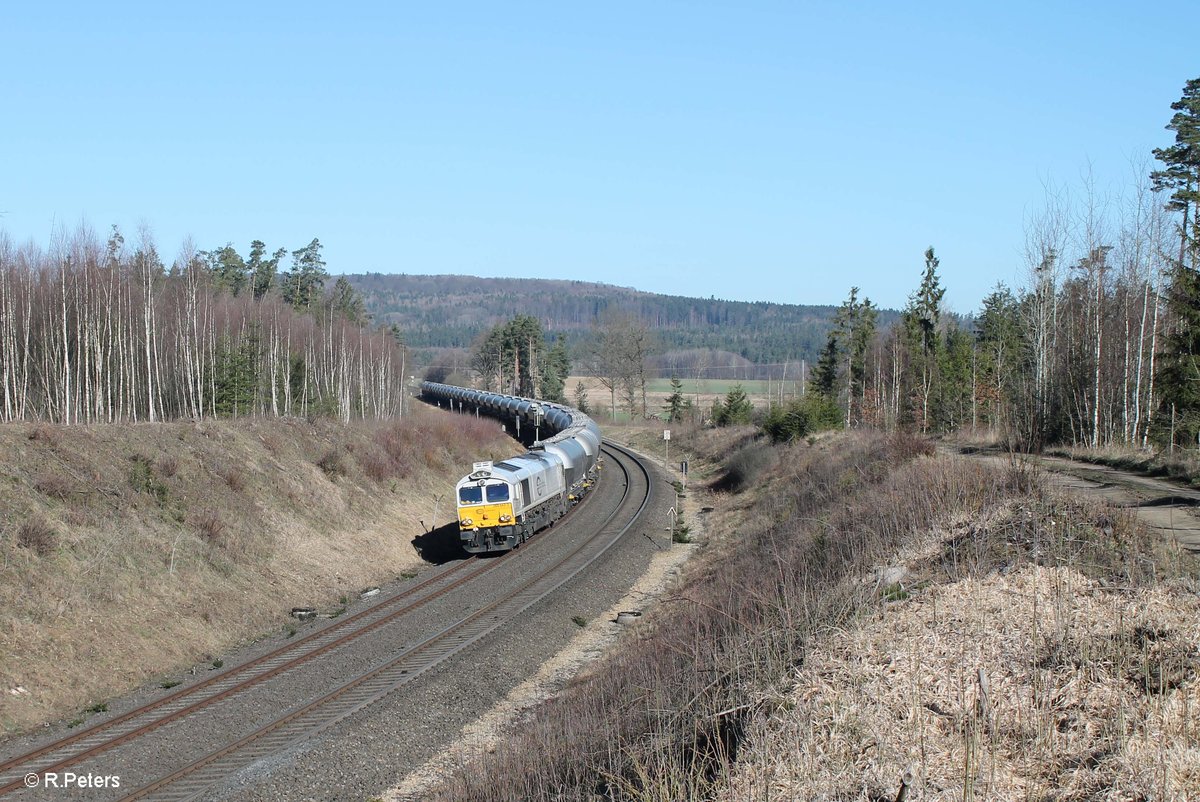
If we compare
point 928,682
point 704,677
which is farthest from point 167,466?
point 928,682

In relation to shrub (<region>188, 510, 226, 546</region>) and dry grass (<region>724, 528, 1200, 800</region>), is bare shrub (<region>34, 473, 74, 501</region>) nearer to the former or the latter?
shrub (<region>188, 510, 226, 546</region>)

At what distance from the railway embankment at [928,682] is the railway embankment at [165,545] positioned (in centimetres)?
809

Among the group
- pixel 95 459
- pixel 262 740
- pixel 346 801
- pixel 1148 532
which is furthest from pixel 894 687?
pixel 95 459

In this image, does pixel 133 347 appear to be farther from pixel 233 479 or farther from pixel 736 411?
pixel 736 411

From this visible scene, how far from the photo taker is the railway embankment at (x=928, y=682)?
280 inches

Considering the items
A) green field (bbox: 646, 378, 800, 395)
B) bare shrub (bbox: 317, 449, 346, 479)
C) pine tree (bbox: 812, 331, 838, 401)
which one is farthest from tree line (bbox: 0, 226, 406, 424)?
green field (bbox: 646, 378, 800, 395)

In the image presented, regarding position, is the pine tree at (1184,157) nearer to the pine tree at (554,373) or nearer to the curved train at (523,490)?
the curved train at (523,490)

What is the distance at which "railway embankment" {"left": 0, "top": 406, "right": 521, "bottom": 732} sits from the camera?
16.0 metres

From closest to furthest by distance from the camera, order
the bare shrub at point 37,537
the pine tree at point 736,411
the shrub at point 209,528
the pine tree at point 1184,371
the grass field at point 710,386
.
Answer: the bare shrub at point 37,537, the shrub at point 209,528, the pine tree at point 1184,371, the pine tree at point 736,411, the grass field at point 710,386

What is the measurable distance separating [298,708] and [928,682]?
10.2m

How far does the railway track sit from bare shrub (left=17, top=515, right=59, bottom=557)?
5.08m

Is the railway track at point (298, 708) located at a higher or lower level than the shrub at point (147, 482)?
lower

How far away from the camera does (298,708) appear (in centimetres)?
1452

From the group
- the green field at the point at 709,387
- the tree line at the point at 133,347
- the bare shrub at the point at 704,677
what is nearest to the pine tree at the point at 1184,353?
the bare shrub at the point at 704,677
